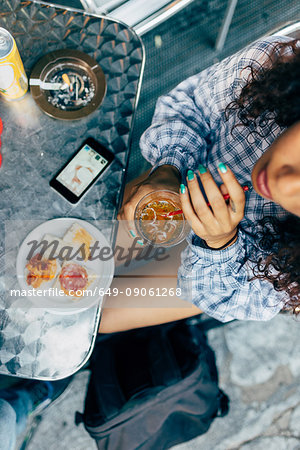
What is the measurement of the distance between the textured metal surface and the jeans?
25 centimetres

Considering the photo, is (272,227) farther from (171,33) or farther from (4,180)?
(171,33)

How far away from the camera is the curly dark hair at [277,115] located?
94 cm

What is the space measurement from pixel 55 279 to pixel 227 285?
0.55 m

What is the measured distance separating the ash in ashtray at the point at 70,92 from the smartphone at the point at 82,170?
127mm

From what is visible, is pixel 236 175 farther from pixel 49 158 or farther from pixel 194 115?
pixel 49 158

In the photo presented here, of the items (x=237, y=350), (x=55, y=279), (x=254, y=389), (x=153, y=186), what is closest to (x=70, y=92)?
(x=153, y=186)

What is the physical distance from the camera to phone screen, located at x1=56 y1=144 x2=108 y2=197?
3.67 feet

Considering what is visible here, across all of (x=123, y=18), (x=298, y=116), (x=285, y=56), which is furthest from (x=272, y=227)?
(x=123, y=18)

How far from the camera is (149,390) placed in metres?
1.47

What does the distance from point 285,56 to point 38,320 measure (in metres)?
1.05

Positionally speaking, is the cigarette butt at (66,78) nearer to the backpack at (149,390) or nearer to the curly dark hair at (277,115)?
the curly dark hair at (277,115)

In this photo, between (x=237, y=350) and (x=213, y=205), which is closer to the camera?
(x=213, y=205)

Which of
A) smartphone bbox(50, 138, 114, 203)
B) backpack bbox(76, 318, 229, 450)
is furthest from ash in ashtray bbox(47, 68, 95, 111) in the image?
backpack bbox(76, 318, 229, 450)

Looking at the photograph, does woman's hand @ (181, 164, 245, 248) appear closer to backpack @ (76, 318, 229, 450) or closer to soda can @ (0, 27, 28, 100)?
soda can @ (0, 27, 28, 100)
